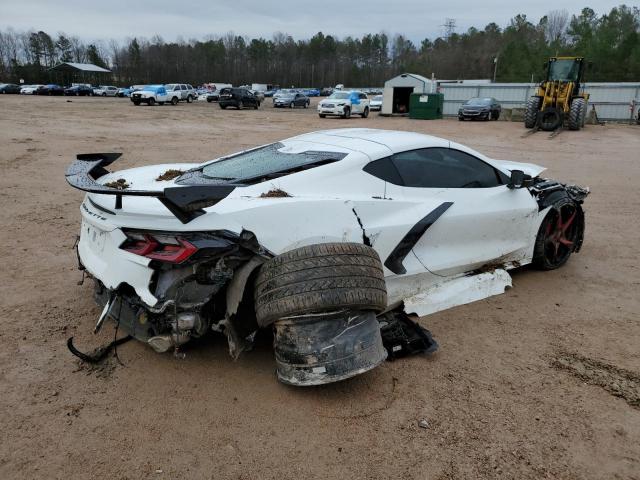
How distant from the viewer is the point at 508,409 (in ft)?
9.07

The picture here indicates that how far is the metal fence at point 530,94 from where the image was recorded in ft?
90.7

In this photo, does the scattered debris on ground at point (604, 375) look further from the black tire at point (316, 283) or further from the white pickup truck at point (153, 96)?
the white pickup truck at point (153, 96)

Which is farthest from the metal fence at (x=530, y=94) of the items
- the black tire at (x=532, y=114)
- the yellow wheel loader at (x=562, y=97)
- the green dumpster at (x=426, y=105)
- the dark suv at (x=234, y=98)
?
the dark suv at (x=234, y=98)

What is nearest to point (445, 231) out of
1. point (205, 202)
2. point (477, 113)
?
point (205, 202)

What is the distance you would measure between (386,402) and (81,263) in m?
2.24

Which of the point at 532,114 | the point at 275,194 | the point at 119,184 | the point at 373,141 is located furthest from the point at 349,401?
the point at 532,114

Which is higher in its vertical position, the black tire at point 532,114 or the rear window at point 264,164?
the rear window at point 264,164

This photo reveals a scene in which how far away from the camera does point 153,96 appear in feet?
116

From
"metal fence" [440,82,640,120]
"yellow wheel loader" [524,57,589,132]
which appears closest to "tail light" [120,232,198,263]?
"yellow wheel loader" [524,57,589,132]

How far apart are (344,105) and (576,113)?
38.4ft

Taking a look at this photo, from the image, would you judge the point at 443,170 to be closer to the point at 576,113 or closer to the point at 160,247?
the point at 160,247

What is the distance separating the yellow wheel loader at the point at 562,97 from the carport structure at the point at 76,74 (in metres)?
70.5

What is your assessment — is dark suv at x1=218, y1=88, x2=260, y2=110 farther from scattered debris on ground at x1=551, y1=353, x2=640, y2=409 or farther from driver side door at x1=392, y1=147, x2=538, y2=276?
scattered debris on ground at x1=551, y1=353, x2=640, y2=409

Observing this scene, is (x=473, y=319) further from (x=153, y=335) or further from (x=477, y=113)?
(x=477, y=113)
